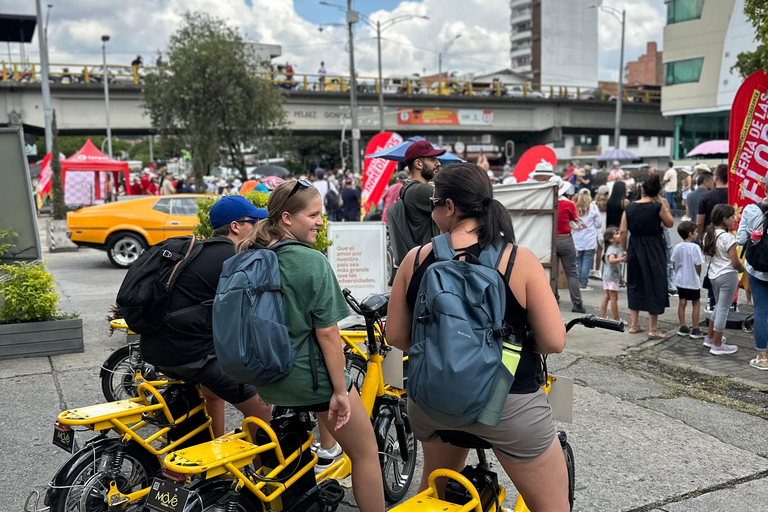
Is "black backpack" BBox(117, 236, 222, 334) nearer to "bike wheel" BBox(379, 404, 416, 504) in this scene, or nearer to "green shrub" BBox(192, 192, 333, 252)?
"bike wheel" BBox(379, 404, 416, 504)

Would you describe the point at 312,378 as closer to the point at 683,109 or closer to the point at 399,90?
the point at 399,90

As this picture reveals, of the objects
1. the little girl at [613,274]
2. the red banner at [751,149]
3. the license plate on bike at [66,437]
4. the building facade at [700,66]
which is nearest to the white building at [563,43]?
the building facade at [700,66]

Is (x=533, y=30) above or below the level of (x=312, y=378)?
above

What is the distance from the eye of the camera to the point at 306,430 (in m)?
3.17

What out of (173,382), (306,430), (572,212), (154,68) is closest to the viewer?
(306,430)

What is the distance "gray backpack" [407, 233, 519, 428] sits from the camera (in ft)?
7.21

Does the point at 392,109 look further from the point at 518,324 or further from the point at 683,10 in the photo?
the point at 518,324

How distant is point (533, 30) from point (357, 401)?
115 meters

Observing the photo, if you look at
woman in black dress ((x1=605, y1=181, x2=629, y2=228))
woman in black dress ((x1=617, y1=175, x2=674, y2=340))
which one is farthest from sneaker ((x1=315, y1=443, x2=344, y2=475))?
woman in black dress ((x1=605, y1=181, x2=629, y2=228))

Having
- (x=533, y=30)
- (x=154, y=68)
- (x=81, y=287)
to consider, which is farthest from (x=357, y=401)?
(x=533, y=30)

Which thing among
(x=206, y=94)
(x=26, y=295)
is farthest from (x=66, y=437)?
(x=206, y=94)

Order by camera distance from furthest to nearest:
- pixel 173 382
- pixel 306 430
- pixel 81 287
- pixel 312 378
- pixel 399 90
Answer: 1. pixel 399 90
2. pixel 81 287
3. pixel 173 382
4. pixel 306 430
5. pixel 312 378

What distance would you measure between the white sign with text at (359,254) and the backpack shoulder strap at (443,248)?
5.60 m

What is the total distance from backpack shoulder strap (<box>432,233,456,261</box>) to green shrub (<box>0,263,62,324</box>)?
5.64 metres
